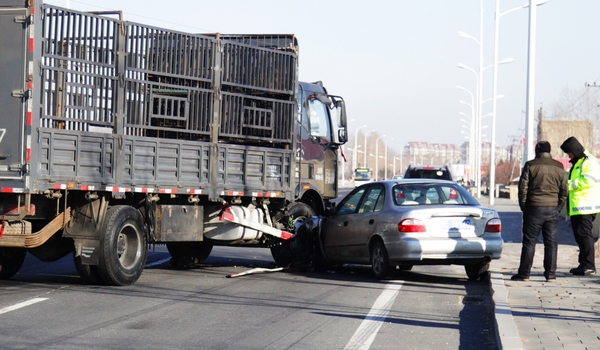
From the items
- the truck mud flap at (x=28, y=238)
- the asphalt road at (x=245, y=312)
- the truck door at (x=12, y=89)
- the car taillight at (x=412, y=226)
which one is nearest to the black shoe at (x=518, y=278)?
the asphalt road at (x=245, y=312)

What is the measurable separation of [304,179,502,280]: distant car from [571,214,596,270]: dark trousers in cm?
109

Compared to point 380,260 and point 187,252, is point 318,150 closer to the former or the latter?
point 187,252

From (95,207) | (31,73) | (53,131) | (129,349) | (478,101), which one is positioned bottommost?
(129,349)

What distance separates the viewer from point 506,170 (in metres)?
130

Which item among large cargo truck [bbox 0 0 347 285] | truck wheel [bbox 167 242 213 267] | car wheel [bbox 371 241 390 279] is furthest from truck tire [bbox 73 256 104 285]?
car wheel [bbox 371 241 390 279]

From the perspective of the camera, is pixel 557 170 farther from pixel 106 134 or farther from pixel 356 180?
pixel 356 180

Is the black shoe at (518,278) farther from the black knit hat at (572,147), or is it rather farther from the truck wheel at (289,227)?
the truck wheel at (289,227)

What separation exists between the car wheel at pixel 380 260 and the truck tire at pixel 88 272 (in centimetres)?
379

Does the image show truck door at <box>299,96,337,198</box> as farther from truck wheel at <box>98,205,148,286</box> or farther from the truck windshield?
the truck windshield

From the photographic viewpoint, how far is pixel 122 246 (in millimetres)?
11633

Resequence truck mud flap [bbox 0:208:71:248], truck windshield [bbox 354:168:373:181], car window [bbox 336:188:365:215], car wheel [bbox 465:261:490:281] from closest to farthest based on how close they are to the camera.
→ 1. truck mud flap [bbox 0:208:71:248]
2. car wheel [bbox 465:261:490:281]
3. car window [bbox 336:188:365:215]
4. truck windshield [bbox 354:168:373:181]

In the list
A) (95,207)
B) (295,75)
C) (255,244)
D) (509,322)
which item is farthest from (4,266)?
(509,322)

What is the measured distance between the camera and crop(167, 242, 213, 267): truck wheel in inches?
579

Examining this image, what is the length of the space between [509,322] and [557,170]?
180 inches
